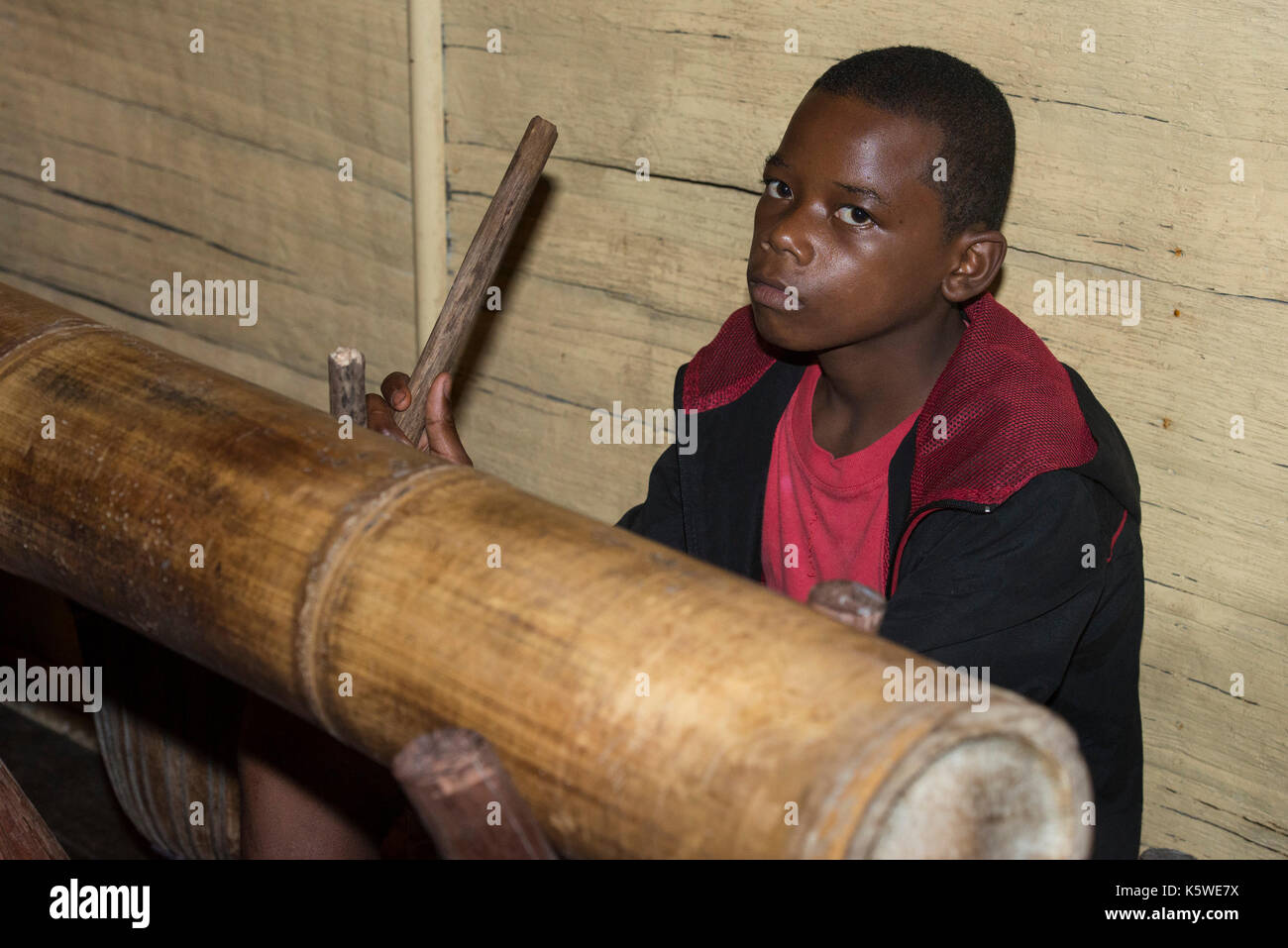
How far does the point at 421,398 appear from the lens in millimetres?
1538

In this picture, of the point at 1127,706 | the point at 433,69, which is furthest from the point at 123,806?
the point at 1127,706

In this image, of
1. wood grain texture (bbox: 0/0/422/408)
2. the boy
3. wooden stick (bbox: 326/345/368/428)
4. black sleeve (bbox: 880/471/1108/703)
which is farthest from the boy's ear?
wood grain texture (bbox: 0/0/422/408)

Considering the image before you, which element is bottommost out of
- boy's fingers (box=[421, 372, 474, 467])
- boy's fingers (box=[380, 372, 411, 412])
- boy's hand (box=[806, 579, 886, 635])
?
boy's fingers (box=[421, 372, 474, 467])

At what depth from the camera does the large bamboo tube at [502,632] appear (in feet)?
2.18

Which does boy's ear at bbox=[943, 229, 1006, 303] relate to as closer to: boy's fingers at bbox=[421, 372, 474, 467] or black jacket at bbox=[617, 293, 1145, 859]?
black jacket at bbox=[617, 293, 1145, 859]

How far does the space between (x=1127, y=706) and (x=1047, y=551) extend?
0.36 m

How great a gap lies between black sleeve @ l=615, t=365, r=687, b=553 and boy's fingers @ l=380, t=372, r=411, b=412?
44cm

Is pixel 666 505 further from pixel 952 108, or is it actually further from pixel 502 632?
pixel 502 632

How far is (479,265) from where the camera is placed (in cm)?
150

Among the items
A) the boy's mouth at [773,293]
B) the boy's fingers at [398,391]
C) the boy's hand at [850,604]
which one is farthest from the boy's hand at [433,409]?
the boy's hand at [850,604]

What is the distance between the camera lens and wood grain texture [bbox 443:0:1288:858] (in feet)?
5.16

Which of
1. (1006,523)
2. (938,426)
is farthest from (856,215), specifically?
(1006,523)

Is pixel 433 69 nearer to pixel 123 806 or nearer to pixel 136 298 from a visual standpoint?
pixel 136 298

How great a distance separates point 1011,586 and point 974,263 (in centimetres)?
39
